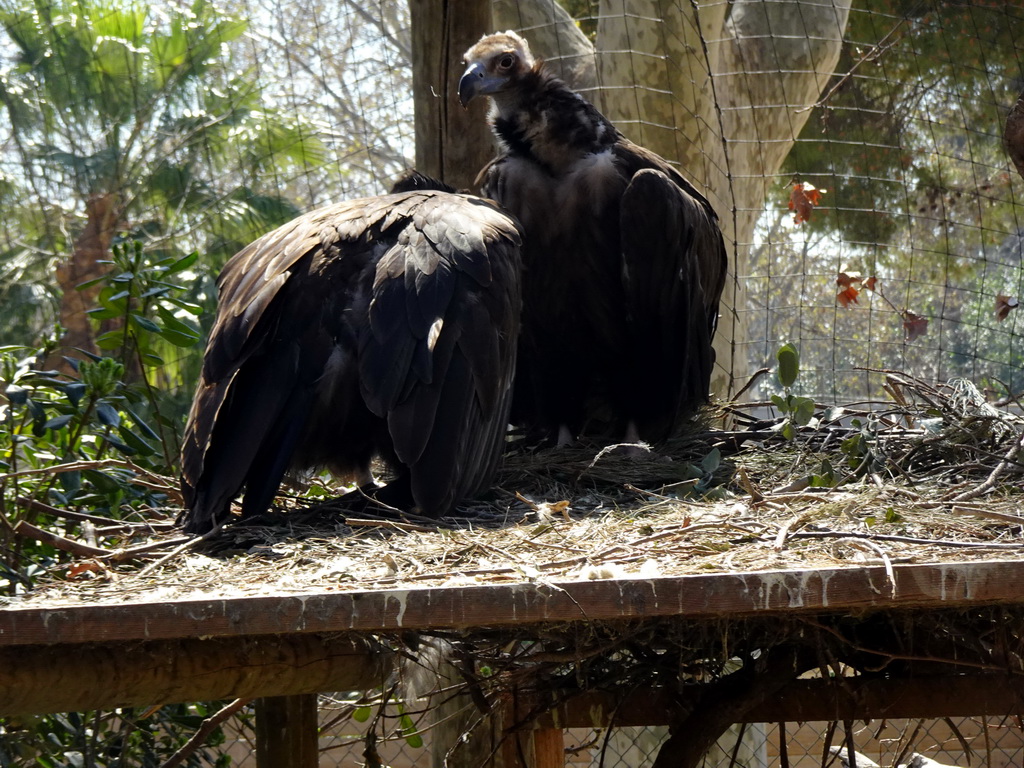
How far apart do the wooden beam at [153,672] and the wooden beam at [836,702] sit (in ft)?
2.59

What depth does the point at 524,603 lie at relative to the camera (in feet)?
6.88

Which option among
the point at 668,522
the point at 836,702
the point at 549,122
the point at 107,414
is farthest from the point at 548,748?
the point at 549,122

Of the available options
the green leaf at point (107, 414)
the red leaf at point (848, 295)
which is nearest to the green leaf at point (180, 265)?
the green leaf at point (107, 414)

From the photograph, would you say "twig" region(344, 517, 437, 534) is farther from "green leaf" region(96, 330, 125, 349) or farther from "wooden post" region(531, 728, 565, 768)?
"green leaf" region(96, 330, 125, 349)

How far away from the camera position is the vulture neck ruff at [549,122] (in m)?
4.17

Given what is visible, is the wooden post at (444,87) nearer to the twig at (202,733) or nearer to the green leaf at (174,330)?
the green leaf at (174,330)

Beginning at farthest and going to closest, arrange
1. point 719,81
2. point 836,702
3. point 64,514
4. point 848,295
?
point 719,81 < point 848,295 < point 64,514 < point 836,702

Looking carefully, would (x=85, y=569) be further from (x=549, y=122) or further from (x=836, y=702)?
(x=549, y=122)

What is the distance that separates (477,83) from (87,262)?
31.0 ft

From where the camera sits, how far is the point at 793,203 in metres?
6.32

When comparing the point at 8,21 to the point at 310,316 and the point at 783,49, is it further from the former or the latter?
the point at 310,316

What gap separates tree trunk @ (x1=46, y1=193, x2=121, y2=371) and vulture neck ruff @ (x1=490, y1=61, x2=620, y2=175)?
9.20 metres

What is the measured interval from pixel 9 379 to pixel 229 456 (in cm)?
100

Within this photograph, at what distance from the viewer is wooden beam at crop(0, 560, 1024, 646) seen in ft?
6.77
